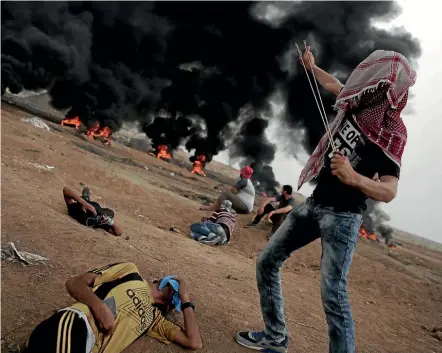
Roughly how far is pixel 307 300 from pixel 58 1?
81.7 feet

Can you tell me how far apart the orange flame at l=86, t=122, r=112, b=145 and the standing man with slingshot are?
21.4 m

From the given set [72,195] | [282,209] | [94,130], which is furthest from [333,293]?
[94,130]

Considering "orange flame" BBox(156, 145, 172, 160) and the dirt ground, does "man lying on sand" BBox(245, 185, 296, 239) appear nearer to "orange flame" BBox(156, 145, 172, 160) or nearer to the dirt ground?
the dirt ground

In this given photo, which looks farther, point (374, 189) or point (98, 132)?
point (98, 132)

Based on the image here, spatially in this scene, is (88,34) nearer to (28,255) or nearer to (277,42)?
(277,42)

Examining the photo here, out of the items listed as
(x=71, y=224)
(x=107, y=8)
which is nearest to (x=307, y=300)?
(x=71, y=224)

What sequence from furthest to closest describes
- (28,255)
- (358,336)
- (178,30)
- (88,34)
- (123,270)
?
(178,30) → (88,34) → (358,336) → (28,255) → (123,270)

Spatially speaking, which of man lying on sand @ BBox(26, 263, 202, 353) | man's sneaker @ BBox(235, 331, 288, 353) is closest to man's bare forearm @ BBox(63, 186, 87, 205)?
man lying on sand @ BBox(26, 263, 202, 353)

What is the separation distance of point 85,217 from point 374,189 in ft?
13.8

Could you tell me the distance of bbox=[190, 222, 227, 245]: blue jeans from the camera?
7043 millimetres

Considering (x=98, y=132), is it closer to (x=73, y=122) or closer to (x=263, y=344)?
(x=73, y=122)

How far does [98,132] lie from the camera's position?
24.0 m

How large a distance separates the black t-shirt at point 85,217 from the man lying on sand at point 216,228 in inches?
87.7

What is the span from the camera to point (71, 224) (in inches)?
177
